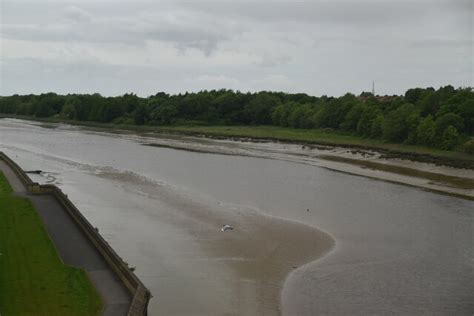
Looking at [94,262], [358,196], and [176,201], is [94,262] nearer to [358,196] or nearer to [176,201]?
[176,201]

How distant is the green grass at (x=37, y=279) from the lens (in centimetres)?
1477

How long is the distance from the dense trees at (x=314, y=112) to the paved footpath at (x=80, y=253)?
48.3 m

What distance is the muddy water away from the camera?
18.7 metres

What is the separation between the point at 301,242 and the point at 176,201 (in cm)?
1160

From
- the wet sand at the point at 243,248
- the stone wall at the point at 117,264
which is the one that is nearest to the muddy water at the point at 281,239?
the wet sand at the point at 243,248

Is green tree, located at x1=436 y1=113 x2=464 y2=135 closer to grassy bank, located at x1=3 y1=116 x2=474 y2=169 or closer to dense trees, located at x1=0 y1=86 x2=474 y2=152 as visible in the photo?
dense trees, located at x1=0 y1=86 x2=474 y2=152

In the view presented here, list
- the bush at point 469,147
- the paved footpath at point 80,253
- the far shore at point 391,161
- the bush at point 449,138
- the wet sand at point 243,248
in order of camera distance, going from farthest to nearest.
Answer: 1. the bush at point 449,138
2. the bush at point 469,147
3. the far shore at point 391,161
4. the wet sand at point 243,248
5. the paved footpath at point 80,253

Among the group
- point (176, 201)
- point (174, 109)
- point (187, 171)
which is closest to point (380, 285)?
point (176, 201)

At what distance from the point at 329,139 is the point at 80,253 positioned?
6822 cm

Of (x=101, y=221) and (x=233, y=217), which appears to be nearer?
(x=101, y=221)

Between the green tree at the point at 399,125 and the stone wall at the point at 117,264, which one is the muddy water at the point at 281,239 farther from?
the green tree at the point at 399,125

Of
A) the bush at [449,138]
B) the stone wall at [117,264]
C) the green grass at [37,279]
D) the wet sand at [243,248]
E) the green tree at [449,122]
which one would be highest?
the green tree at [449,122]

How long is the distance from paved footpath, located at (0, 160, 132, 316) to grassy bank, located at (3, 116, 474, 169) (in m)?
39.4

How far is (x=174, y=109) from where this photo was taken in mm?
128500
